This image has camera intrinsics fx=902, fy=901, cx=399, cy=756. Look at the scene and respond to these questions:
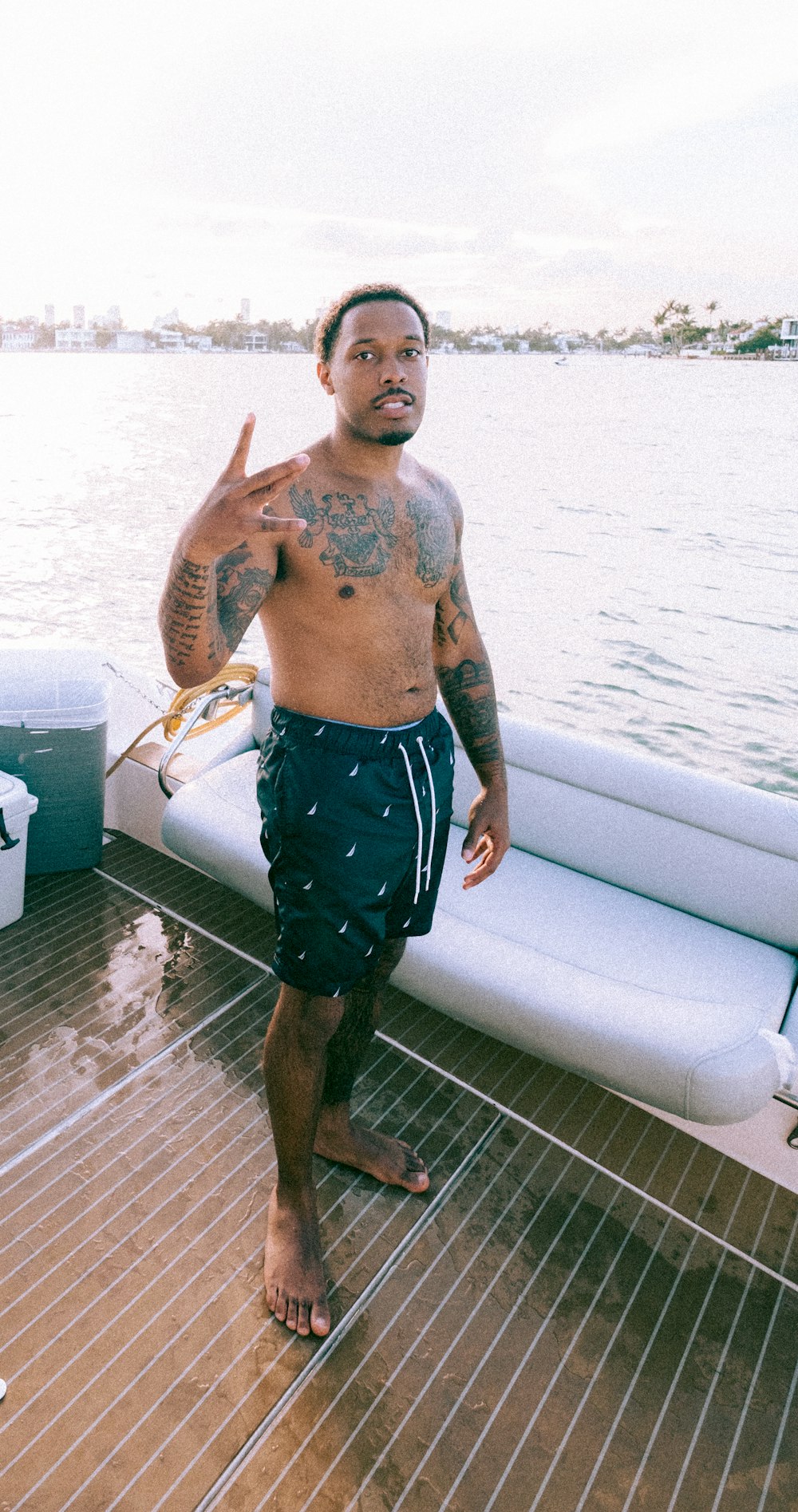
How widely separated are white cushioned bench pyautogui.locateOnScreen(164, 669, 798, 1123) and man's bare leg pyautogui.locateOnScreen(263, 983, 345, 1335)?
0.46 metres

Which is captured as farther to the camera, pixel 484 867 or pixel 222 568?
pixel 484 867

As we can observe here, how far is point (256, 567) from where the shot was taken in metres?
1.17

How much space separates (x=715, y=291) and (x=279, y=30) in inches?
478

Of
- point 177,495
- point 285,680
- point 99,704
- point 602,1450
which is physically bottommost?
point 177,495

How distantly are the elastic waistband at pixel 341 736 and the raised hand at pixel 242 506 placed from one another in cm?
33

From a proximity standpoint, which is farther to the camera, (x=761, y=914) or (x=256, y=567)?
(x=761, y=914)

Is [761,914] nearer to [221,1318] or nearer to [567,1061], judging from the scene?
[567,1061]

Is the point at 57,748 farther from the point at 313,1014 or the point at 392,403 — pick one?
the point at 392,403

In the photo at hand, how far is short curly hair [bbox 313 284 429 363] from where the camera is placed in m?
1.27

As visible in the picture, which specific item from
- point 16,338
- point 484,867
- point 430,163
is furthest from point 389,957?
point 430,163

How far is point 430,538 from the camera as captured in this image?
1354 mm

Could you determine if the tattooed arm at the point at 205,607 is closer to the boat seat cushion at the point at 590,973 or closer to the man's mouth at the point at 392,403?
the man's mouth at the point at 392,403

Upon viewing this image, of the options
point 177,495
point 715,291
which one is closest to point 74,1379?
point 177,495

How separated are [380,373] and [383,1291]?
136cm
